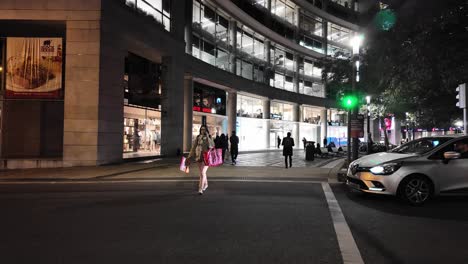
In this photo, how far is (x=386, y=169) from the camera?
28.7 ft

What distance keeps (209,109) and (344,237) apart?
26.0m

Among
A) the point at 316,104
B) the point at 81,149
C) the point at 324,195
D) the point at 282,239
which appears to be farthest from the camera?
the point at 316,104

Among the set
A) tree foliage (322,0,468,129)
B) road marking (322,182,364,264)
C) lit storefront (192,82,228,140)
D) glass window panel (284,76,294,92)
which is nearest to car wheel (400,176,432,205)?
road marking (322,182,364,264)

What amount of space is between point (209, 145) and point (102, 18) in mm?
10669

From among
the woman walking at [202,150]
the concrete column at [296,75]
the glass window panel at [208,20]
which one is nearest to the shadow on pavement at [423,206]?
the woman walking at [202,150]

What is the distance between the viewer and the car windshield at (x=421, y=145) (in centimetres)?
926

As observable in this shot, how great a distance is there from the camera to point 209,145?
10406 millimetres

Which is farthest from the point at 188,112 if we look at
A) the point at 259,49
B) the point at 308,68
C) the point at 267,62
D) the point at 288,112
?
the point at 308,68

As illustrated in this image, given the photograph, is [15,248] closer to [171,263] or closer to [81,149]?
[171,263]

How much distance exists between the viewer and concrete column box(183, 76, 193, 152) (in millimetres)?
27891

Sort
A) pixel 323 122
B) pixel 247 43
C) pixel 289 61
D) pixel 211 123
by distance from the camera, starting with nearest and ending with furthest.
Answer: pixel 211 123 → pixel 247 43 → pixel 289 61 → pixel 323 122

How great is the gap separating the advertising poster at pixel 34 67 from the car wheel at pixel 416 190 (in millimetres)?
15265

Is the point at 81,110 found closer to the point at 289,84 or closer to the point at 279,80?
the point at 279,80

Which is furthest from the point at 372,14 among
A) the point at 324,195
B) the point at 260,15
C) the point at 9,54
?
the point at 260,15
